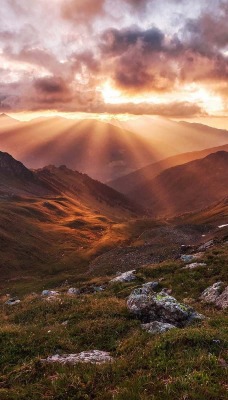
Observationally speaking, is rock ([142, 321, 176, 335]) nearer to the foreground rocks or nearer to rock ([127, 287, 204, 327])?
rock ([127, 287, 204, 327])

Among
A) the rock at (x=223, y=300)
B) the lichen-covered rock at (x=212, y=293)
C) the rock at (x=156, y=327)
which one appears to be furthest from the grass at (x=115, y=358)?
the lichen-covered rock at (x=212, y=293)

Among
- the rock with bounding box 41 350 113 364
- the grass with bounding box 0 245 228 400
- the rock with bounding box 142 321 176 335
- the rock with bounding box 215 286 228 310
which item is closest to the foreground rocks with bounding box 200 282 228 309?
the rock with bounding box 215 286 228 310

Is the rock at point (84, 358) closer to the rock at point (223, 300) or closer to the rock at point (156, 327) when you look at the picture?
the rock at point (156, 327)

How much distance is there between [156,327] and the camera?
1886 cm

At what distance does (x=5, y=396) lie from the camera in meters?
13.5

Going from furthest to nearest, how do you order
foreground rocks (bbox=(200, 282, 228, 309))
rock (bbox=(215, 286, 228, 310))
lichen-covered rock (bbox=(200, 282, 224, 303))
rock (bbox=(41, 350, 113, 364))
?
lichen-covered rock (bbox=(200, 282, 224, 303)), foreground rocks (bbox=(200, 282, 228, 309)), rock (bbox=(215, 286, 228, 310)), rock (bbox=(41, 350, 113, 364))

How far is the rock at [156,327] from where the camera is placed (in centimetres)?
1855

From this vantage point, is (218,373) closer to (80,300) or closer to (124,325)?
(124,325)

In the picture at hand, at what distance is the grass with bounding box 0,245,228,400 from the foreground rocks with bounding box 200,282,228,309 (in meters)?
1.60

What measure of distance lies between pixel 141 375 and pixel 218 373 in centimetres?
287

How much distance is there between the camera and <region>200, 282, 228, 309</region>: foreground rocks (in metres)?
25.8

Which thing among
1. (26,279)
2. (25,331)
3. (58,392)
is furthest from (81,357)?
(26,279)

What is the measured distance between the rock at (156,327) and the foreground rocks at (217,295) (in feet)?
24.2

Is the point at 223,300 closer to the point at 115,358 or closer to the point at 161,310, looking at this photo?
the point at 161,310
